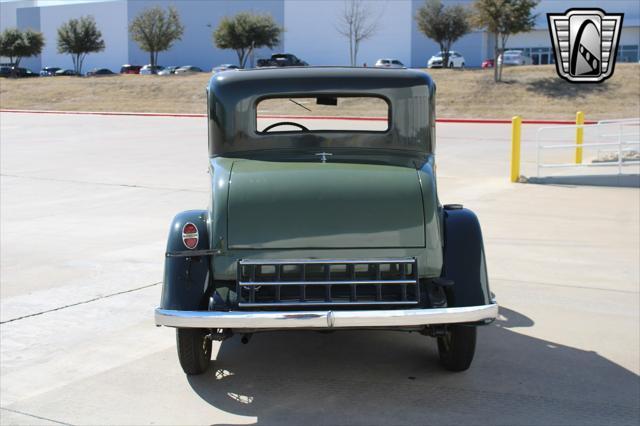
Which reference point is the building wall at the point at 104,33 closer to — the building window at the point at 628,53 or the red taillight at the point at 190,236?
the building window at the point at 628,53

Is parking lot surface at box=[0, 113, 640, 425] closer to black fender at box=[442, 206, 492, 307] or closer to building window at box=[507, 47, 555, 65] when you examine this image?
black fender at box=[442, 206, 492, 307]

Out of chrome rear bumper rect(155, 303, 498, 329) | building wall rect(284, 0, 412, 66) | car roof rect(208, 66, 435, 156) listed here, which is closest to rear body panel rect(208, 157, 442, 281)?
chrome rear bumper rect(155, 303, 498, 329)

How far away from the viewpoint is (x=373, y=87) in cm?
562

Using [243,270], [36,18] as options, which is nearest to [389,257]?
[243,270]

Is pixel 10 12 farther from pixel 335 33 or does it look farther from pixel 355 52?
pixel 355 52

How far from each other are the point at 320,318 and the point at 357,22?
7235 cm

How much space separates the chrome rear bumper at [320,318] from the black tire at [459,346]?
54cm

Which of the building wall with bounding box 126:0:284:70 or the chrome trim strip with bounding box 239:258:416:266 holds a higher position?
the building wall with bounding box 126:0:284:70

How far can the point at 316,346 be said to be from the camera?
5.75 m

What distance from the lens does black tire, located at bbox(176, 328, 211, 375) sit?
497 cm

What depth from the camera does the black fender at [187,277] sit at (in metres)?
4.79

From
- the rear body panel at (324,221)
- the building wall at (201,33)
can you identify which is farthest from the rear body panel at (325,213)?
the building wall at (201,33)

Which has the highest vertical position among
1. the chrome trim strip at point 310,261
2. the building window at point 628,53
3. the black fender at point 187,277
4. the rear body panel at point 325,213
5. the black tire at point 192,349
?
the building window at point 628,53

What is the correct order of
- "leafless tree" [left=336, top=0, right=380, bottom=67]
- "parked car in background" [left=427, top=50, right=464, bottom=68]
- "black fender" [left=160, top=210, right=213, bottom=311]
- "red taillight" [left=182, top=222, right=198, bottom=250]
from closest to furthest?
1. "black fender" [left=160, top=210, right=213, bottom=311]
2. "red taillight" [left=182, top=222, right=198, bottom=250]
3. "parked car in background" [left=427, top=50, right=464, bottom=68]
4. "leafless tree" [left=336, top=0, right=380, bottom=67]
